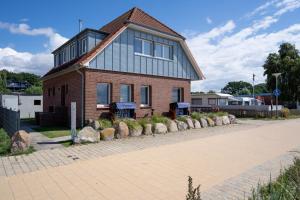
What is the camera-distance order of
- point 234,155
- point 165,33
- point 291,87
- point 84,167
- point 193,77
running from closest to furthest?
point 84,167 < point 234,155 < point 165,33 < point 193,77 < point 291,87

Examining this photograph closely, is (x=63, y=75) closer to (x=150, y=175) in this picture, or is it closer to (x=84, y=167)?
(x=84, y=167)

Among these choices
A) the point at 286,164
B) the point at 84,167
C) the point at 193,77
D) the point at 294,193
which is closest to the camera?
the point at 294,193

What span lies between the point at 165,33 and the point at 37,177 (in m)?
13.9

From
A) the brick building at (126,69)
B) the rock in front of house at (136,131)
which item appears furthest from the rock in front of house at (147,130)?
the brick building at (126,69)

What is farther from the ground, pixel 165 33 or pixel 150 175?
pixel 165 33

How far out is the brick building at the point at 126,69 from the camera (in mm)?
15141

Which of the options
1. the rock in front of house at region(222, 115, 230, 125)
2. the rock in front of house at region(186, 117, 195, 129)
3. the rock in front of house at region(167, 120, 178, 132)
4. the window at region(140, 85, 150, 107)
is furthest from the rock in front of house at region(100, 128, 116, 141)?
the rock in front of house at region(222, 115, 230, 125)

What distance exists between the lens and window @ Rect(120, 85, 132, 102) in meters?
16.8

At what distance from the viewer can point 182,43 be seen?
19891 millimetres

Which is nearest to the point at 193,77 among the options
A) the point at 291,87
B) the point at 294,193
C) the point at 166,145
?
the point at 166,145

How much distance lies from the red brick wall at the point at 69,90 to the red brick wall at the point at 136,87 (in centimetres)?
79

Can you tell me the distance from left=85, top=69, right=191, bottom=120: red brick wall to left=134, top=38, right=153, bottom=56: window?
158cm

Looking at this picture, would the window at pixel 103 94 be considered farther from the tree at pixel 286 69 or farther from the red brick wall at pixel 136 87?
the tree at pixel 286 69

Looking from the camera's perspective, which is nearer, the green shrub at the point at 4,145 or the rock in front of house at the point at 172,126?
the green shrub at the point at 4,145
